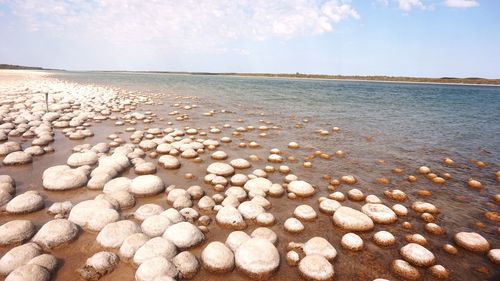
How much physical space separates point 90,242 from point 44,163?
4156mm

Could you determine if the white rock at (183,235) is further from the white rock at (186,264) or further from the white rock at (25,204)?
the white rock at (25,204)

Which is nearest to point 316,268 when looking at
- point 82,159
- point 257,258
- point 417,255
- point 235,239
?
point 257,258

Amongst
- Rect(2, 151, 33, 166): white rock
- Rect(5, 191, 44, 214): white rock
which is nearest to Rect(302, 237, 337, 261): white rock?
Rect(5, 191, 44, 214): white rock

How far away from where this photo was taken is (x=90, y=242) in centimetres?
397

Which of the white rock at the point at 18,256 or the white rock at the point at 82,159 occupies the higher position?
the white rock at the point at 82,159

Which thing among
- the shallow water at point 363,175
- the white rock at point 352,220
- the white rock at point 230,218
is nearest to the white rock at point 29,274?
the shallow water at point 363,175

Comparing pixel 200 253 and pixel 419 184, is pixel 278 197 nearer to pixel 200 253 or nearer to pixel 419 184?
pixel 200 253

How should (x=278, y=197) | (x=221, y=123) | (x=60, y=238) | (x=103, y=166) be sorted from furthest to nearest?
1. (x=221, y=123)
2. (x=103, y=166)
3. (x=278, y=197)
4. (x=60, y=238)

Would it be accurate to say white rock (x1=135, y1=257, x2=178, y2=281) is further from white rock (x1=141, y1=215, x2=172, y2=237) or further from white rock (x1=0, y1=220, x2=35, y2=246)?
white rock (x1=0, y1=220, x2=35, y2=246)

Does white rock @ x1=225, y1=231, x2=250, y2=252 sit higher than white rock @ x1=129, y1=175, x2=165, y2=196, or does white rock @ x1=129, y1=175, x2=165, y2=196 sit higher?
white rock @ x1=129, y1=175, x2=165, y2=196

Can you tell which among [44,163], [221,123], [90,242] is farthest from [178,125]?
[90,242]

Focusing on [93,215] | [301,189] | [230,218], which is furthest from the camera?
[301,189]

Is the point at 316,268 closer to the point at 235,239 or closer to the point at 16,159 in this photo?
the point at 235,239

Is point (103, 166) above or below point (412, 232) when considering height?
above
